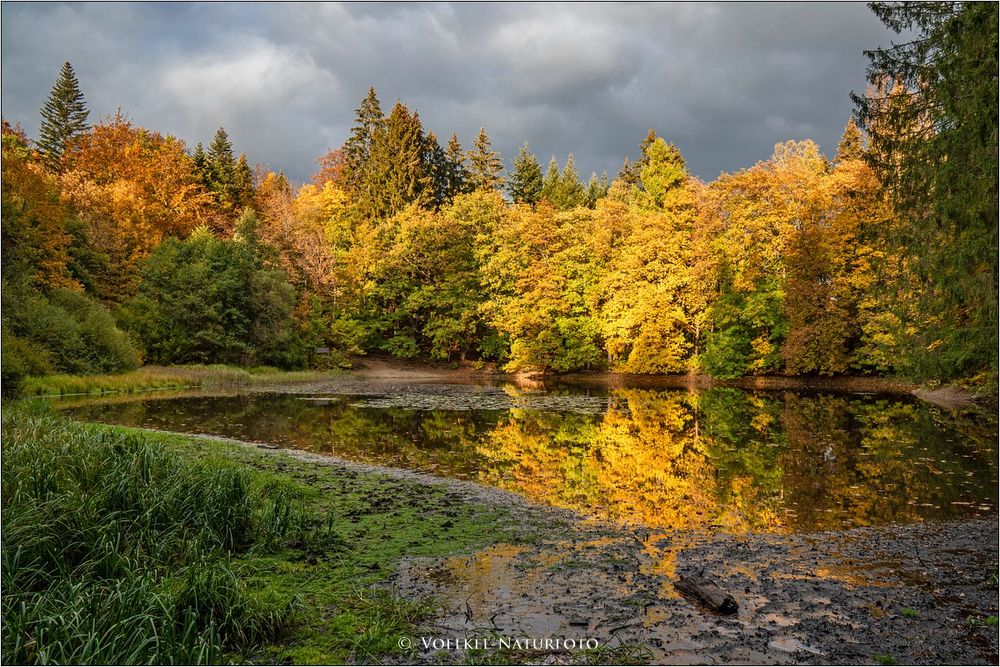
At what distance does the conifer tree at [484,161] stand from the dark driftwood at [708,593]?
60519mm

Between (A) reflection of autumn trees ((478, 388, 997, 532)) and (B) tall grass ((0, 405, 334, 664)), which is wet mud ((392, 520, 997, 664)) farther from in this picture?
(B) tall grass ((0, 405, 334, 664))

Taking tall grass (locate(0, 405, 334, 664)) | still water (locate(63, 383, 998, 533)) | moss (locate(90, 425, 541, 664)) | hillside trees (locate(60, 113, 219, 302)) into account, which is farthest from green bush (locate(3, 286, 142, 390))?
tall grass (locate(0, 405, 334, 664))

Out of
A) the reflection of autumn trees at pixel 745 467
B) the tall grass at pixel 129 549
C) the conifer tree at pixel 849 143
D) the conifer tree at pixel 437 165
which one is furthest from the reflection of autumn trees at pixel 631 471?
the conifer tree at pixel 437 165

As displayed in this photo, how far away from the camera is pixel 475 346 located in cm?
5128

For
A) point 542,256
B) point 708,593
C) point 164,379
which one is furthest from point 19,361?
point 542,256

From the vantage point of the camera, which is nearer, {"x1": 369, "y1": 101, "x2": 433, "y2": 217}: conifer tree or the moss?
the moss

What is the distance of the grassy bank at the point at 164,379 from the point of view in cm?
2378

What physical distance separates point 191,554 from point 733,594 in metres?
5.19

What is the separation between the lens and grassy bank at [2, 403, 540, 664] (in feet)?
15.0

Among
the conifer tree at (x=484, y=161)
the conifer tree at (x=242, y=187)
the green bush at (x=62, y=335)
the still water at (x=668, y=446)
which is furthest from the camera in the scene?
the conifer tree at (x=484, y=161)

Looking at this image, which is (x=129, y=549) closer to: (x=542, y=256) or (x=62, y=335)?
(x=62, y=335)

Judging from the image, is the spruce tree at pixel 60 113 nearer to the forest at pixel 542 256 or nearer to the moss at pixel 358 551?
the forest at pixel 542 256

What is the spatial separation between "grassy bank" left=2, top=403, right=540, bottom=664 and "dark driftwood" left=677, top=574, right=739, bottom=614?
7.73 feet

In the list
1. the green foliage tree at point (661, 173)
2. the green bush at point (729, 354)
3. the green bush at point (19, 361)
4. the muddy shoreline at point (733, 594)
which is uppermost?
the green foliage tree at point (661, 173)
